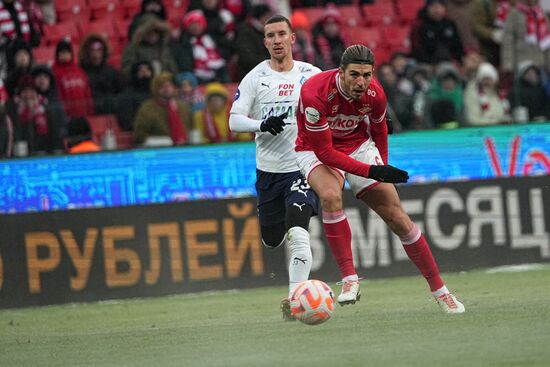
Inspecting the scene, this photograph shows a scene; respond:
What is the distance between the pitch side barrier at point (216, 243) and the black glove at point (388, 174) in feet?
16.8

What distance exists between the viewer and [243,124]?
1066 cm

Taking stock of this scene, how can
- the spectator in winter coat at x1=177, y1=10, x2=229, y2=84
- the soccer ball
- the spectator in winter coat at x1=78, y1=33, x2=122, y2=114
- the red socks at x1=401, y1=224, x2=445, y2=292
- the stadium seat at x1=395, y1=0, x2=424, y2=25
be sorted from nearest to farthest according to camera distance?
the soccer ball, the red socks at x1=401, y1=224, x2=445, y2=292, the spectator in winter coat at x1=78, y1=33, x2=122, y2=114, the spectator in winter coat at x1=177, y1=10, x2=229, y2=84, the stadium seat at x1=395, y1=0, x2=424, y2=25

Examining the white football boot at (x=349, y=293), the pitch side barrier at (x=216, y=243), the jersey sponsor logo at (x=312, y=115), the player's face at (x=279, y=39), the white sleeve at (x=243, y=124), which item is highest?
the player's face at (x=279, y=39)

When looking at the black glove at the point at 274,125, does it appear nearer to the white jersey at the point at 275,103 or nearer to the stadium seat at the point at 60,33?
the white jersey at the point at 275,103

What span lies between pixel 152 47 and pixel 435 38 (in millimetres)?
4328

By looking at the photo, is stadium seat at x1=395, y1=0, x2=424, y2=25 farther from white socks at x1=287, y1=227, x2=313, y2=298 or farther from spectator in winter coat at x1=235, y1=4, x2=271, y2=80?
white socks at x1=287, y1=227, x2=313, y2=298

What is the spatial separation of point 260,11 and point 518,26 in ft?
11.6

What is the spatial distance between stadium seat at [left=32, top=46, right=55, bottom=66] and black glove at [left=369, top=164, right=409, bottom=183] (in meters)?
8.71

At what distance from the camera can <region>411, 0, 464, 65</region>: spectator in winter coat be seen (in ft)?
61.9

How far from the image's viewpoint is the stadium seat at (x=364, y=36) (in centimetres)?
1986

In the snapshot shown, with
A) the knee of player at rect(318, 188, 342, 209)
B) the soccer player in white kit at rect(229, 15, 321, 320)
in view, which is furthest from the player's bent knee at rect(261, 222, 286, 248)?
the knee of player at rect(318, 188, 342, 209)

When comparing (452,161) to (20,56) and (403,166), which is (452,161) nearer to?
(403,166)

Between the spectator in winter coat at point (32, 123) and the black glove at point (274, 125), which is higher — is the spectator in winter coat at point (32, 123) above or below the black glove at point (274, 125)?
below

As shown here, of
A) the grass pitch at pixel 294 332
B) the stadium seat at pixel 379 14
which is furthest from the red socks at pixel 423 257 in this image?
the stadium seat at pixel 379 14
